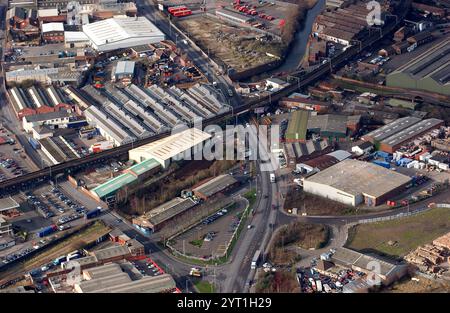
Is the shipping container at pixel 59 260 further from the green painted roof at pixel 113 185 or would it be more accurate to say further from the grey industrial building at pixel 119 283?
the green painted roof at pixel 113 185

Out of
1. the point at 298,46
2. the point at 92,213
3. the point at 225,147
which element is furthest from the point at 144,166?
the point at 298,46

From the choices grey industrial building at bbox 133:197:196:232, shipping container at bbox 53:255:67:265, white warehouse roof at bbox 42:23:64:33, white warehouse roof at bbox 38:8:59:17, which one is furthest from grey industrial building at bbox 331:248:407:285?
white warehouse roof at bbox 38:8:59:17

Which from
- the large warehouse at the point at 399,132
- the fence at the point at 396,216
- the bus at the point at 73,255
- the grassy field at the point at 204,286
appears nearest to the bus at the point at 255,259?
the grassy field at the point at 204,286

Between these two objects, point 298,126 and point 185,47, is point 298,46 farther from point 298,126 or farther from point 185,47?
point 298,126

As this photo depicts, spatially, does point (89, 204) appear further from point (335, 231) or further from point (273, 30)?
point (273, 30)

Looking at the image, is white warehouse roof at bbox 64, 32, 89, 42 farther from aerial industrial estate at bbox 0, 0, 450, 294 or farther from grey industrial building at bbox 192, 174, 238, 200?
grey industrial building at bbox 192, 174, 238, 200

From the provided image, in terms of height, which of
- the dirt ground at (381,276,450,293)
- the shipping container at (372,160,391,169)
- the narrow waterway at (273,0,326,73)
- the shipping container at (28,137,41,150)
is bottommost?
the narrow waterway at (273,0,326,73)

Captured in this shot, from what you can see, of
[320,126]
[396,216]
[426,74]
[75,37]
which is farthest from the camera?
[75,37]
